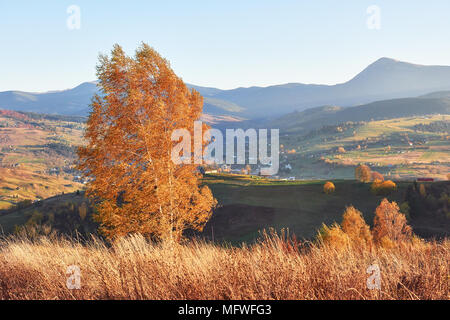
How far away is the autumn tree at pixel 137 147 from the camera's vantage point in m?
17.8

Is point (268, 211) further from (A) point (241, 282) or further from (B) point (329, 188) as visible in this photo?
(A) point (241, 282)

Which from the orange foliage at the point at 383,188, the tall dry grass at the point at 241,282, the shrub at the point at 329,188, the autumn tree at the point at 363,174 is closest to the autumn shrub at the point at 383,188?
the orange foliage at the point at 383,188

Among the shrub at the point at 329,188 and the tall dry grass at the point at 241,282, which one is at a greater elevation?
the tall dry grass at the point at 241,282

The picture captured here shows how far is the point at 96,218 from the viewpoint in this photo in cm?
1834

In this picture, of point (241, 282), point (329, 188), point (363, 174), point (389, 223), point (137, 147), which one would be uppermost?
point (137, 147)

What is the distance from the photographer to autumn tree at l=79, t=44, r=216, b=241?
17.8m

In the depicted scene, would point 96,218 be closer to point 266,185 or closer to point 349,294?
point 349,294

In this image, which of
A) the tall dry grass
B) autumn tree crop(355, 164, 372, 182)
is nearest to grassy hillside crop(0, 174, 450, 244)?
autumn tree crop(355, 164, 372, 182)

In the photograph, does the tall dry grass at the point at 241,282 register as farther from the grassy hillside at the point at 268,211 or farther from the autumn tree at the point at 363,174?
the autumn tree at the point at 363,174

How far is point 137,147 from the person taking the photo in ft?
59.4

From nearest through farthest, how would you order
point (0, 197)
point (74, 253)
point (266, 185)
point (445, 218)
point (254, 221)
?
point (74, 253), point (445, 218), point (254, 221), point (266, 185), point (0, 197)

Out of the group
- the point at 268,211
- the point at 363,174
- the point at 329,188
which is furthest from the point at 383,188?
the point at 363,174
